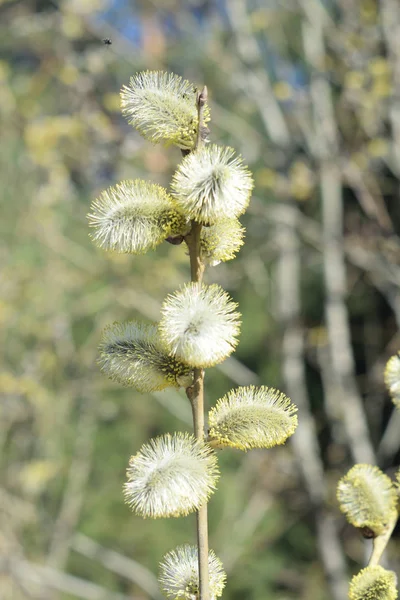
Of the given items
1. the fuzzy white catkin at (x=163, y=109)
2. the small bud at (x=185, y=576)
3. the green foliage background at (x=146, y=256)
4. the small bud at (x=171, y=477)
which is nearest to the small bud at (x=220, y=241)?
the fuzzy white catkin at (x=163, y=109)

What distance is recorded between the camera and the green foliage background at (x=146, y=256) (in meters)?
5.00

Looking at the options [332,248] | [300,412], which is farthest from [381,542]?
[300,412]

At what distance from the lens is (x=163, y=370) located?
122cm

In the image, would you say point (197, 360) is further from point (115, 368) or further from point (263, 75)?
point (263, 75)


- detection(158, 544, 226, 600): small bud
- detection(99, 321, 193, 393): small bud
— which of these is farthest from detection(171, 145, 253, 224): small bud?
detection(158, 544, 226, 600): small bud

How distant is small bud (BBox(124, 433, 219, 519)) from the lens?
107 centimetres

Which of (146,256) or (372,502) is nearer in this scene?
(372,502)

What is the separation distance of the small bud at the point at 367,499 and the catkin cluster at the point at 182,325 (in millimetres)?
283

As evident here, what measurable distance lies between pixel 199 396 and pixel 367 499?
48 centimetres

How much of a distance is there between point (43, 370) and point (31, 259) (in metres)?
1.73

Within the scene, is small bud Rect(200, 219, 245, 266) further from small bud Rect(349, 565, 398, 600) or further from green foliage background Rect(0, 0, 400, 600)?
green foliage background Rect(0, 0, 400, 600)

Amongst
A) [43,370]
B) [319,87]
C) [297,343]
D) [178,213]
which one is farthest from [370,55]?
[178,213]

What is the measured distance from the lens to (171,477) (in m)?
1.08

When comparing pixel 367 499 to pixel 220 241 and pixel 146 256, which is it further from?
pixel 146 256
